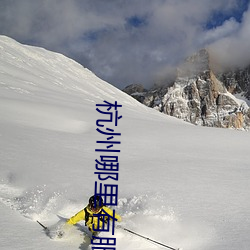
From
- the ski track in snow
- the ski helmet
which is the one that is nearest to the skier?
the ski helmet

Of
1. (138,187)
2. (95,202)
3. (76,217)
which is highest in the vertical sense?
(138,187)

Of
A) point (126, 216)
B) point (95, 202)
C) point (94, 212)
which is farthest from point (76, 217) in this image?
point (126, 216)

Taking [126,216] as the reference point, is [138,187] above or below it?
above

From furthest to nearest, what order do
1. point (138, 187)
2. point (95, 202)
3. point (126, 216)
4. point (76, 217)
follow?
point (138, 187), point (126, 216), point (76, 217), point (95, 202)

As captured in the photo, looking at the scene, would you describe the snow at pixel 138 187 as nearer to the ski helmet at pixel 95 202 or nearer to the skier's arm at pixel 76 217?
the skier's arm at pixel 76 217

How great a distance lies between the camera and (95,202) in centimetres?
534

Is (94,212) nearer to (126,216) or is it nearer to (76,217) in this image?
(76,217)

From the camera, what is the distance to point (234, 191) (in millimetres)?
7270

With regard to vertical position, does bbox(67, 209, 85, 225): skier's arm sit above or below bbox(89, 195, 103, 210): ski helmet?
below

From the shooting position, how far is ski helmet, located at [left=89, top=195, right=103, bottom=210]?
5.32 m

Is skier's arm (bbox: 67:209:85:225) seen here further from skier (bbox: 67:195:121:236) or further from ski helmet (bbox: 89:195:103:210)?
ski helmet (bbox: 89:195:103:210)

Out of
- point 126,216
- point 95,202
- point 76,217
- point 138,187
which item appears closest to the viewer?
point 95,202

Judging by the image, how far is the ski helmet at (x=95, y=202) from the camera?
17.5 ft

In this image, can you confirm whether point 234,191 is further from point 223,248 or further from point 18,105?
point 18,105
